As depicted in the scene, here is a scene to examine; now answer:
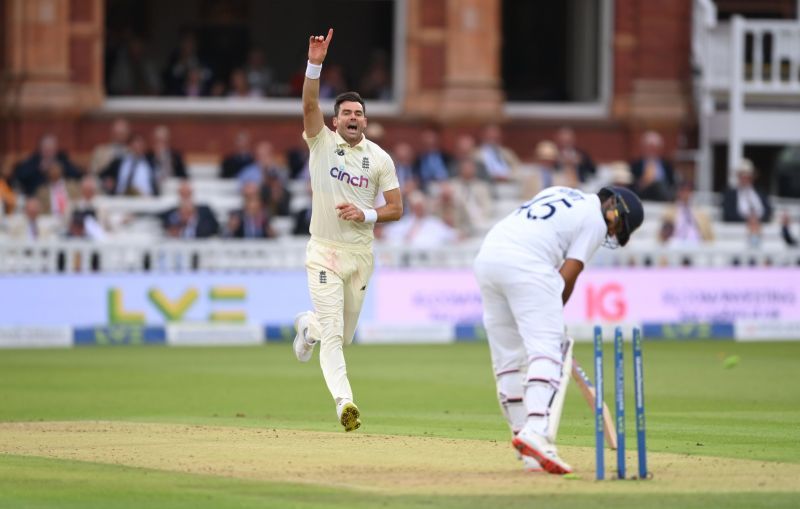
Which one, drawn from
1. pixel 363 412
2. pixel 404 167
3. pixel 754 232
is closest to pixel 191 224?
pixel 404 167

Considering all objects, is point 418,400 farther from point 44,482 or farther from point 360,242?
point 44,482

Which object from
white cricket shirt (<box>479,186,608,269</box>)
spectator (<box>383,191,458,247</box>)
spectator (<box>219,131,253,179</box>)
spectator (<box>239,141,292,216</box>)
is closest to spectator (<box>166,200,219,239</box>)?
spectator (<box>239,141,292,216</box>)

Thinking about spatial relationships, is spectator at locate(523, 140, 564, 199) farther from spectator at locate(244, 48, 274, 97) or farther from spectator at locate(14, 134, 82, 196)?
spectator at locate(14, 134, 82, 196)

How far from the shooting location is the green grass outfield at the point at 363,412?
8.08 m

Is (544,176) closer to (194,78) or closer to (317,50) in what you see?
(194,78)

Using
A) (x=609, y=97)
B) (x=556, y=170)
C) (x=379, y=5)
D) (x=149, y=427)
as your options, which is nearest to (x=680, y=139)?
(x=609, y=97)

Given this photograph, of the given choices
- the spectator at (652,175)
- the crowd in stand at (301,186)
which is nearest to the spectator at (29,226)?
the crowd in stand at (301,186)

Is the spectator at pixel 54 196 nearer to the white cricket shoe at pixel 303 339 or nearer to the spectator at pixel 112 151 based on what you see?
the spectator at pixel 112 151

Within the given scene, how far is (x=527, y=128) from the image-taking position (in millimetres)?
25750

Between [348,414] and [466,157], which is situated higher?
[466,157]

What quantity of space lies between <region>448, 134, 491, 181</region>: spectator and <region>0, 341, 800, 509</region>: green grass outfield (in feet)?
14.2

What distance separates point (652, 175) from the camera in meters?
23.7

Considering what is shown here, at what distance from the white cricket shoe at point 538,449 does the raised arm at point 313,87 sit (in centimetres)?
267

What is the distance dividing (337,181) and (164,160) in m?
12.6
